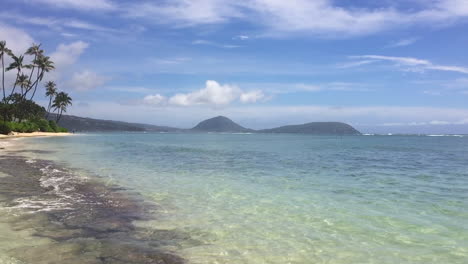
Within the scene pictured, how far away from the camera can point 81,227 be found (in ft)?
30.2

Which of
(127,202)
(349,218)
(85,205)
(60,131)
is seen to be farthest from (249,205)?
(60,131)

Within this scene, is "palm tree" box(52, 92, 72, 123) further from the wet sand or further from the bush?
the wet sand

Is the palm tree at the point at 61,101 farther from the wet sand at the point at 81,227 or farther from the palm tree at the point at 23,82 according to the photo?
the wet sand at the point at 81,227

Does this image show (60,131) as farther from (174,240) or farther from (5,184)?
(174,240)

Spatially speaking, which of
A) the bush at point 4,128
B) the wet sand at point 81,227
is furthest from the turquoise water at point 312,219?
the bush at point 4,128

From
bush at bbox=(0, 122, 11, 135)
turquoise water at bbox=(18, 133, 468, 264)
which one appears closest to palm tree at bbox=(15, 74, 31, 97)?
bush at bbox=(0, 122, 11, 135)

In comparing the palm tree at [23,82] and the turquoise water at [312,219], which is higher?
the palm tree at [23,82]

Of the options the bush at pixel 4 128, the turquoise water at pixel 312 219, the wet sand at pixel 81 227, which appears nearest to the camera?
the wet sand at pixel 81 227

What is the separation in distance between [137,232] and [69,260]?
2362mm

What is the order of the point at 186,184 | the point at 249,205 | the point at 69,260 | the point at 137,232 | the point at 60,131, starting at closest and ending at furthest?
1. the point at 69,260
2. the point at 137,232
3. the point at 249,205
4. the point at 186,184
5. the point at 60,131

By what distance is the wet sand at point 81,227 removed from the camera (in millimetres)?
7141

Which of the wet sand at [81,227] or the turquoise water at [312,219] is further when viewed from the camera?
the turquoise water at [312,219]

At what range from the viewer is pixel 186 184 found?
1789 cm

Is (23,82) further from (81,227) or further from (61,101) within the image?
(81,227)
